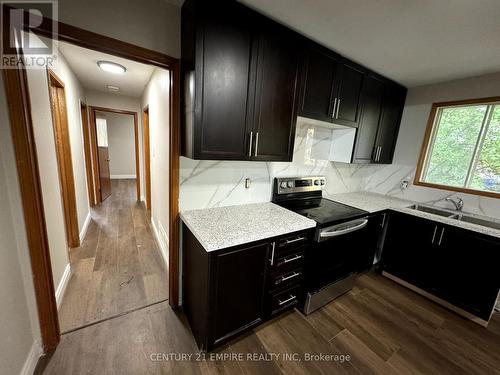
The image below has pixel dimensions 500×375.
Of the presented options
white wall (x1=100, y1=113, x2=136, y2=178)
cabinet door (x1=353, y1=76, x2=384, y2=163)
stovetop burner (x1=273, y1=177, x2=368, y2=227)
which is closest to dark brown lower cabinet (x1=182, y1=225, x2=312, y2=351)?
stovetop burner (x1=273, y1=177, x2=368, y2=227)

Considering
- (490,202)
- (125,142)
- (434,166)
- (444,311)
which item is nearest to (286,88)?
(434,166)

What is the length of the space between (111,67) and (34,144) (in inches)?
67.3

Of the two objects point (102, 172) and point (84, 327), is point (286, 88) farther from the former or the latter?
point (102, 172)

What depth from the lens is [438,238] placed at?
6.74 feet

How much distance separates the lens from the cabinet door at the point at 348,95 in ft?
6.28

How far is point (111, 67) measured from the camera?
2.41m

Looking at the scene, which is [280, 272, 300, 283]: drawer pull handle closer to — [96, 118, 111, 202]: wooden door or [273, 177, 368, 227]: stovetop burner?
[273, 177, 368, 227]: stovetop burner

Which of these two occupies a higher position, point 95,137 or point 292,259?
point 95,137

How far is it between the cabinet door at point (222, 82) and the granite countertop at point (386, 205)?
64.8 inches

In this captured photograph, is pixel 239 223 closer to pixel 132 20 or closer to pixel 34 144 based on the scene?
pixel 34 144

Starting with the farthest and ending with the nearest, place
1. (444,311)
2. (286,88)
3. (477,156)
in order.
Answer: (477,156) → (444,311) → (286,88)

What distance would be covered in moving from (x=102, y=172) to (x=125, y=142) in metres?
2.92

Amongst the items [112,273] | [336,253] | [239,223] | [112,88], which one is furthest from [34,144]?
[112,88]

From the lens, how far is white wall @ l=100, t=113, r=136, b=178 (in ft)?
22.5
